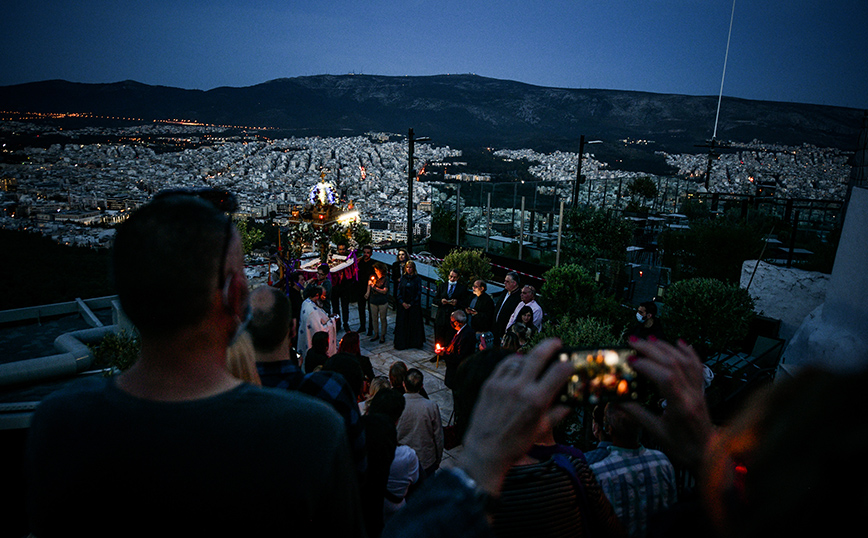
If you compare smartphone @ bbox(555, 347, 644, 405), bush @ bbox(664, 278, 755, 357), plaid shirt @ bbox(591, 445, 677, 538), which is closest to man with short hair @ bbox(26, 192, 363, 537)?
smartphone @ bbox(555, 347, 644, 405)

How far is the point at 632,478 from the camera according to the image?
7.64 ft

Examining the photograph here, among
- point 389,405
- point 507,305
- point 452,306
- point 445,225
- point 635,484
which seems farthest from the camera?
point 445,225

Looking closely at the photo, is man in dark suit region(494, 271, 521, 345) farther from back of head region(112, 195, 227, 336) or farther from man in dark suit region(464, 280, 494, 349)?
back of head region(112, 195, 227, 336)

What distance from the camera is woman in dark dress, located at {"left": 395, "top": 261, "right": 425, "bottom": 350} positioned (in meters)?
8.68

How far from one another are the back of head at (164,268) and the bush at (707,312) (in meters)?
7.70

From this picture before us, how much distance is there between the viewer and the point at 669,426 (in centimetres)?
110

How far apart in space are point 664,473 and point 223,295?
Answer: 8.29 feet

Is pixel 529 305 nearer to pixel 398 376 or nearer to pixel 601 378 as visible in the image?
pixel 398 376

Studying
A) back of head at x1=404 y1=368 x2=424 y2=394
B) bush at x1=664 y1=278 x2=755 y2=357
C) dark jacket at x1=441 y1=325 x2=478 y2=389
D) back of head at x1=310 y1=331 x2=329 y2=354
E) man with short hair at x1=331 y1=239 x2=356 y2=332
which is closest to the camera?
back of head at x1=404 y1=368 x2=424 y2=394

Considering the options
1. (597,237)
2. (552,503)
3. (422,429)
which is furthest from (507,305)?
(597,237)

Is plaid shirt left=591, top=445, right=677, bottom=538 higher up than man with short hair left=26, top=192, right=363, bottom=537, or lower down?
lower down

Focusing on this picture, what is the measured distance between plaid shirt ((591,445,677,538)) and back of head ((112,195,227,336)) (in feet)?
7.48

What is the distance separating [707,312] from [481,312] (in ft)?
12.3

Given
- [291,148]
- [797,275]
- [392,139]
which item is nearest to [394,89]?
[392,139]
